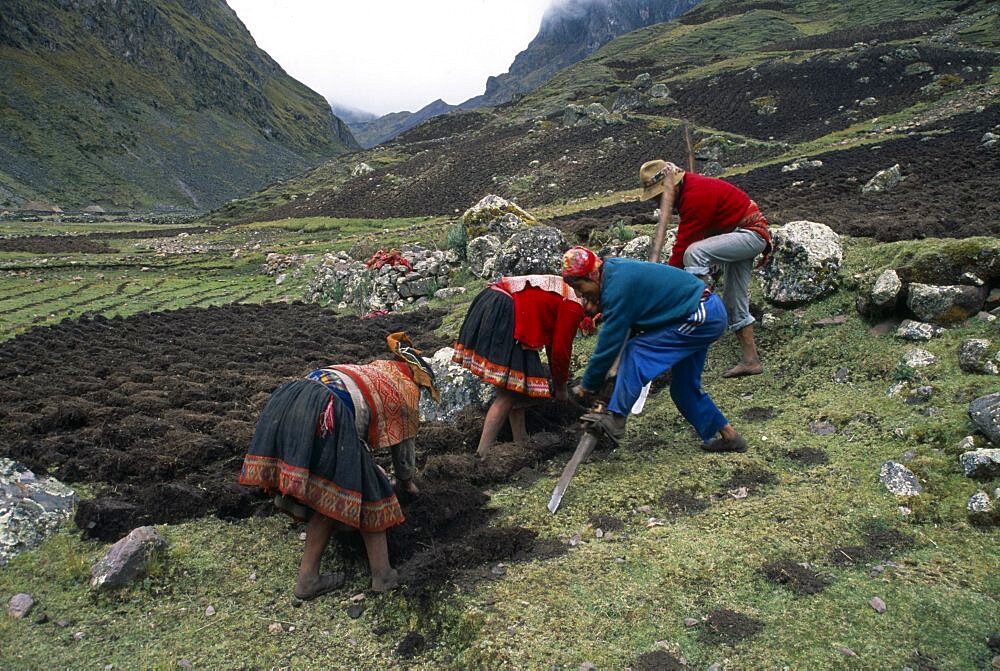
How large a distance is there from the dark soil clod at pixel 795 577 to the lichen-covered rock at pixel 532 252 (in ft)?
27.4

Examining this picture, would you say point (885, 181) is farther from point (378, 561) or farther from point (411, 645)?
point (411, 645)

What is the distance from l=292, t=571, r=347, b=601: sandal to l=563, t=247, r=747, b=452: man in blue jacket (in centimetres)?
196

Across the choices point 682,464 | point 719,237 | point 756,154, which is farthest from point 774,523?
point 756,154

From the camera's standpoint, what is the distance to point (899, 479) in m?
4.02

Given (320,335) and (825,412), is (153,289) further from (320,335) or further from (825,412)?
(825,412)

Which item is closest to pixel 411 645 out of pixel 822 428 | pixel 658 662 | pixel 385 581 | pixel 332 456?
pixel 385 581

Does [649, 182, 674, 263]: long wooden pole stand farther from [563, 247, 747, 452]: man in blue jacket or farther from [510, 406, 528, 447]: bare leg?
[510, 406, 528, 447]: bare leg

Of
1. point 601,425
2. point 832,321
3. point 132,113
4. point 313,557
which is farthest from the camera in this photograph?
point 132,113

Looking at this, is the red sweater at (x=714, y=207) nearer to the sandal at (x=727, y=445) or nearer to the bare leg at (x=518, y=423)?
the sandal at (x=727, y=445)

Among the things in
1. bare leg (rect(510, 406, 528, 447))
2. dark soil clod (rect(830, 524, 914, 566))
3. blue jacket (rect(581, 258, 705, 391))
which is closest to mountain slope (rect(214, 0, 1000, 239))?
blue jacket (rect(581, 258, 705, 391))

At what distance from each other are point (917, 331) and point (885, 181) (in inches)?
360

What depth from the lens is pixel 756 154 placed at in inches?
1152

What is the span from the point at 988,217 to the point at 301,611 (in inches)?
369

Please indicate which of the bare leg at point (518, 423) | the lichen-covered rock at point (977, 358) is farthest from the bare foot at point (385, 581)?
the lichen-covered rock at point (977, 358)
